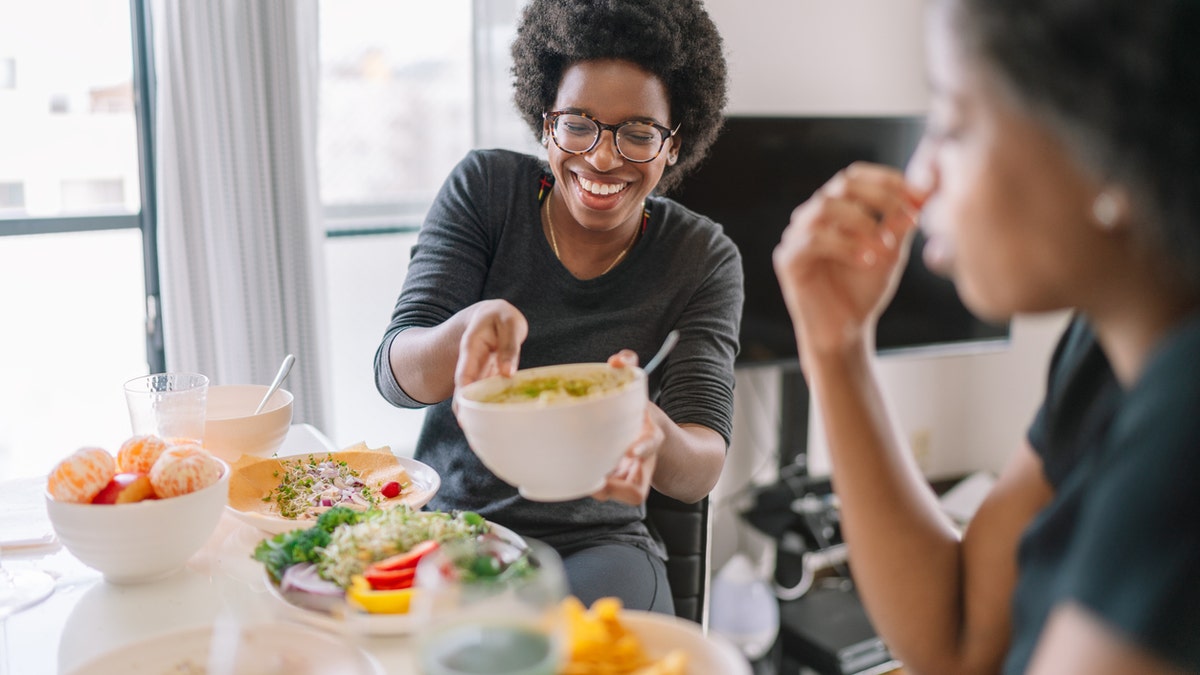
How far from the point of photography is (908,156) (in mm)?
3066

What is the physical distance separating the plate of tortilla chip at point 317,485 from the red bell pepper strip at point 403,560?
165 millimetres

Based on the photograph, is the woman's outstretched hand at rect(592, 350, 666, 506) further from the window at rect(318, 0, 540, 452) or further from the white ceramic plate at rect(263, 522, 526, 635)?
the window at rect(318, 0, 540, 452)

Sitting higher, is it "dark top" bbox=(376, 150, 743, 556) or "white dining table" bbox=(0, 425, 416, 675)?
"dark top" bbox=(376, 150, 743, 556)

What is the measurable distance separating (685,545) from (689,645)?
873mm

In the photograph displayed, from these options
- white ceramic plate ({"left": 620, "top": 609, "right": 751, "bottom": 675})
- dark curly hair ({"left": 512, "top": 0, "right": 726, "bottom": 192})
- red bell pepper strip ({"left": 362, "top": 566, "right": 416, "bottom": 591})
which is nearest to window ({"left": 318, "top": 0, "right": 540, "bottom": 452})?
dark curly hair ({"left": 512, "top": 0, "right": 726, "bottom": 192})

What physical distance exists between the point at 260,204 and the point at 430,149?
549mm

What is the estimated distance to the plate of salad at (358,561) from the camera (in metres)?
0.96

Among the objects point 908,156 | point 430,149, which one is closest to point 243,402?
point 430,149

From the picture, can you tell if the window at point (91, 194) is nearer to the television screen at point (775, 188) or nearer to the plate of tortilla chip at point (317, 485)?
the television screen at point (775, 188)

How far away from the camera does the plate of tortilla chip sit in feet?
3.95

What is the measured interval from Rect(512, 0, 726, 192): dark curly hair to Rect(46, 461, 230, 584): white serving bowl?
3.18ft

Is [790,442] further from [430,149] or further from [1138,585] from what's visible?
[1138,585]

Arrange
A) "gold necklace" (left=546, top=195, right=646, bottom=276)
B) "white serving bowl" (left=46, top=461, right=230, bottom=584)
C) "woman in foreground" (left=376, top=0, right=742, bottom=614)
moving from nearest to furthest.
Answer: "white serving bowl" (left=46, top=461, right=230, bottom=584) → "woman in foreground" (left=376, top=0, right=742, bottom=614) → "gold necklace" (left=546, top=195, right=646, bottom=276)

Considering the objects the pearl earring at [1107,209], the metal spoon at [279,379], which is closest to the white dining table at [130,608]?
the metal spoon at [279,379]
